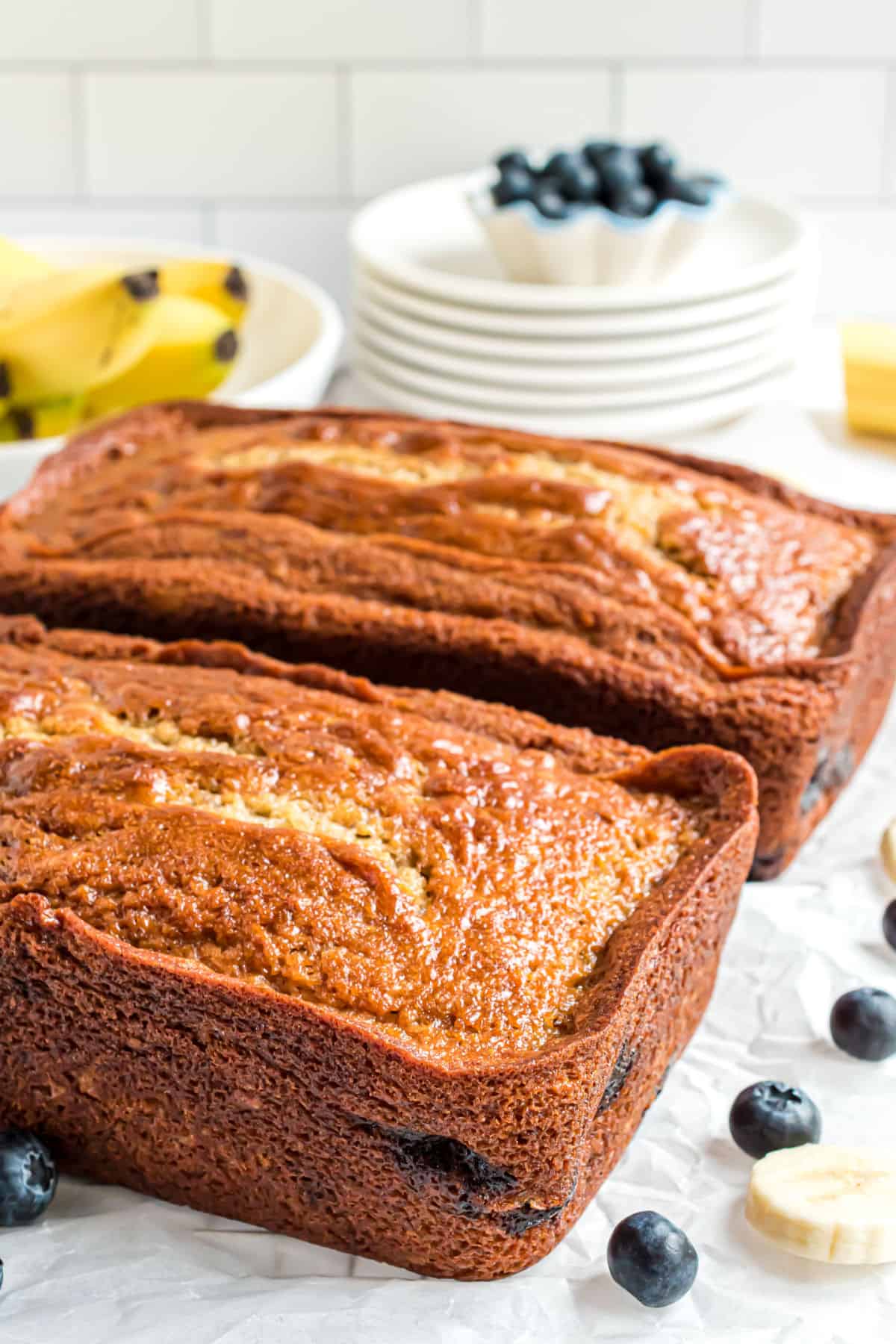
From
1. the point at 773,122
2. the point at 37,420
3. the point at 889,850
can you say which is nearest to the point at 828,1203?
the point at 889,850

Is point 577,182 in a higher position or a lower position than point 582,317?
higher

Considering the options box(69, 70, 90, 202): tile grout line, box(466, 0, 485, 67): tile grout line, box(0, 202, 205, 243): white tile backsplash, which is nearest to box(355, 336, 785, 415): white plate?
box(466, 0, 485, 67): tile grout line

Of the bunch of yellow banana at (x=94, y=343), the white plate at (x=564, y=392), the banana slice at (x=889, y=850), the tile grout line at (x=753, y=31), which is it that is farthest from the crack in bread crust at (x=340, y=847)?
the tile grout line at (x=753, y=31)

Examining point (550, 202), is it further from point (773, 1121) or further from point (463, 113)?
point (773, 1121)

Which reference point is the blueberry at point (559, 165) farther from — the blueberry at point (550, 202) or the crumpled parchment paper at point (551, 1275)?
the crumpled parchment paper at point (551, 1275)

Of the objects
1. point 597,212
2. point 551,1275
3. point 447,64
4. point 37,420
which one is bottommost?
point 551,1275

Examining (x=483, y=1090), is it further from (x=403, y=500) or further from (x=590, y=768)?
(x=403, y=500)

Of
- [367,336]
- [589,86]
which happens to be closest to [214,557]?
[367,336]
